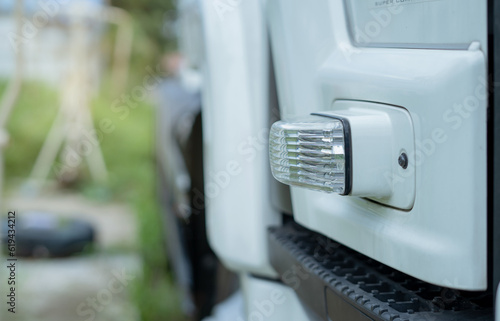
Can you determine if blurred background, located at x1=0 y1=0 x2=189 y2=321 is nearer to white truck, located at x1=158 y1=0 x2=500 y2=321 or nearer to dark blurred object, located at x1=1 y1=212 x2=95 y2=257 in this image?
dark blurred object, located at x1=1 y1=212 x2=95 y2=257

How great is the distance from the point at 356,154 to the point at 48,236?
3.40 meters

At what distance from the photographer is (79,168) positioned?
6777 millimetres

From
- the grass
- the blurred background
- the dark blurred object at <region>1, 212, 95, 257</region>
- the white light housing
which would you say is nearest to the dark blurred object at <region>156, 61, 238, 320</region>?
the blurred background

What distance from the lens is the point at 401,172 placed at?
1089 mm

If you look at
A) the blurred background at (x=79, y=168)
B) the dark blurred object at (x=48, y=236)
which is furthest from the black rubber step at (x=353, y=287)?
the dark blurred object at (x=48, y=236)

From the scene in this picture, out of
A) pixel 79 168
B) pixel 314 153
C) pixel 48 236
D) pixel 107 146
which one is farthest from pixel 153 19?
pixel 314 153

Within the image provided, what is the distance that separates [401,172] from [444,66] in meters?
0.19

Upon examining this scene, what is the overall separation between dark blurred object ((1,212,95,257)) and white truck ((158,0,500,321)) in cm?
255

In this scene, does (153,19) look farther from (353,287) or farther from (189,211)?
(353,287)

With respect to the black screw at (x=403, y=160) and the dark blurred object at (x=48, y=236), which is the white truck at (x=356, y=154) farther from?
the dark blurred object at (x=48, y=236)

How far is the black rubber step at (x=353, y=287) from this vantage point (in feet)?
3.54

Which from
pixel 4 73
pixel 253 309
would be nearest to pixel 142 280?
pixel 253 309

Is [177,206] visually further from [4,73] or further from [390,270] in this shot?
[4,73]

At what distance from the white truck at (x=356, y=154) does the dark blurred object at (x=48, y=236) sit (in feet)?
8.35
